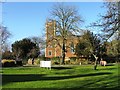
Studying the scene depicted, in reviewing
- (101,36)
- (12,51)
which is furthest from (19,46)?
(101,36)

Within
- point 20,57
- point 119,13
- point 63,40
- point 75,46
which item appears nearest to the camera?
point 119,13

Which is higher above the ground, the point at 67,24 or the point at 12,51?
the point at 67,24

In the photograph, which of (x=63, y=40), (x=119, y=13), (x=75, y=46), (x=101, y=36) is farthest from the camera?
(x=75, y=46)

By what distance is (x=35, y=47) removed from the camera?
89062 mm

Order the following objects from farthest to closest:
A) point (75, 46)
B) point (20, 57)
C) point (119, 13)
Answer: point (20, 57) → point (75, 46) → point (119, 13)

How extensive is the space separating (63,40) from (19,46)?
70.5 feet

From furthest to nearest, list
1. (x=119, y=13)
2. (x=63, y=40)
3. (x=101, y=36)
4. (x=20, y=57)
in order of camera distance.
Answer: (x=20, y=57) < (x=63, y=40) < (x=101, y=36) < (x=119, y=13)

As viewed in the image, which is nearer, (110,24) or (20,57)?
(110,24)

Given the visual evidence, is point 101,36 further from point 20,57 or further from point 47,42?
point 20,57

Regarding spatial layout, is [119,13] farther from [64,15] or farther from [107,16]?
[64,15]

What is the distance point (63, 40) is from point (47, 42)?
3798mm

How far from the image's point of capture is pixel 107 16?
2212cm

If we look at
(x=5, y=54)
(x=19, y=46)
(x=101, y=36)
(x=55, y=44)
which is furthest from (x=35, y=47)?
(x=101, y=36)

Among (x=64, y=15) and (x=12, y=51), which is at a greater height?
(x=64, y=15)
